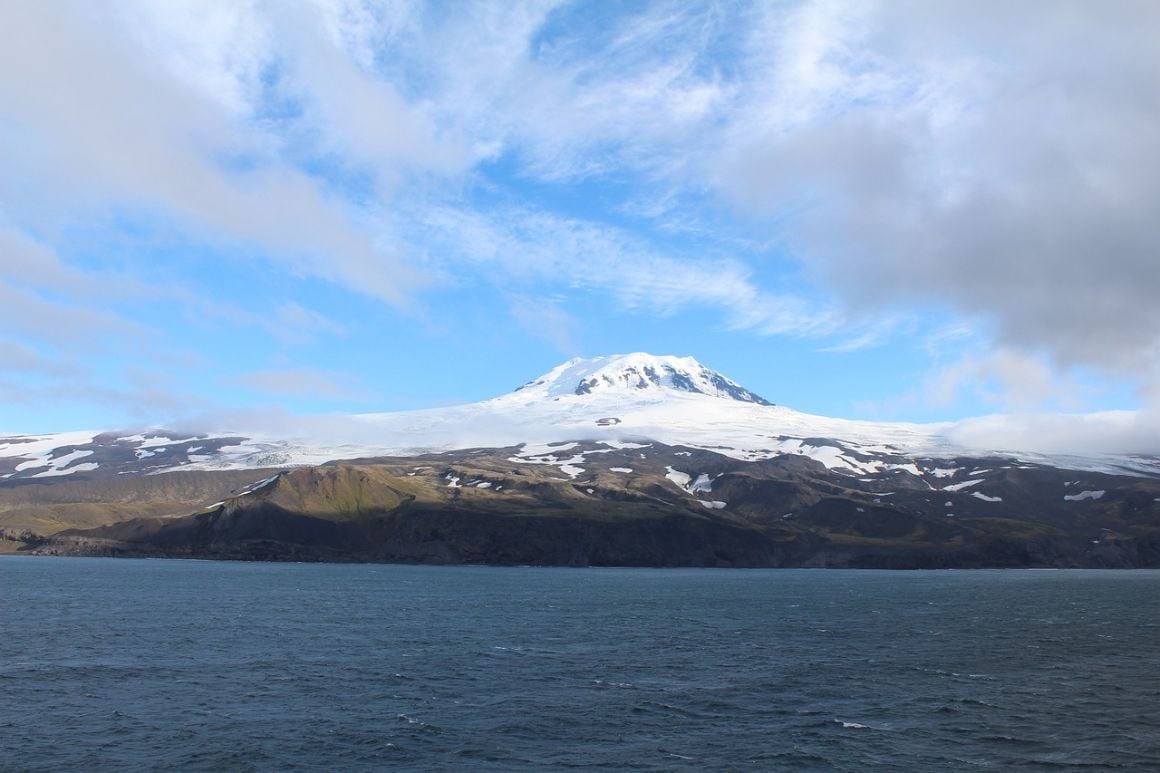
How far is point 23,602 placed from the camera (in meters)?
134

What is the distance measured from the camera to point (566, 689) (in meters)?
70.5

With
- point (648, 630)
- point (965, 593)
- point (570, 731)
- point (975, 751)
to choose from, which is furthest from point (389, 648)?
point (965, 593)

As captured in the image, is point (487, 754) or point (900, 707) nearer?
point (487, 754)

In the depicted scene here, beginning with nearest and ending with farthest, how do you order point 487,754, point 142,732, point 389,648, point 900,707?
point 487,754 < point 142,732 < point 900,707 < point 389,648

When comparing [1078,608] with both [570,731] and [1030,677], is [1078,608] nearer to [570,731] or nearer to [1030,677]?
[1030,677]

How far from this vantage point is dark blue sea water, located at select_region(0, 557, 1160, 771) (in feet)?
171

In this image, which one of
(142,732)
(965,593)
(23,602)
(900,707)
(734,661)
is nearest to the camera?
(142,732)

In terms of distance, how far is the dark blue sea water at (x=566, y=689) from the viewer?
2051 inches

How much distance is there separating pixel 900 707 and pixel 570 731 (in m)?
24.1

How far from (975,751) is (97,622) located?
318 feet

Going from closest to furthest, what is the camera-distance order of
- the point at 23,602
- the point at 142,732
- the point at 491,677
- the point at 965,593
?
1. the point at 142,732
2. the point at 491,677
3. the point at 23,602
4. the point at 965,593

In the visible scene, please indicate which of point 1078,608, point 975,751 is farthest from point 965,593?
point 975,751

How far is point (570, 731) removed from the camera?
57.2 metres

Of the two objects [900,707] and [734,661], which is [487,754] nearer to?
[900,707]
